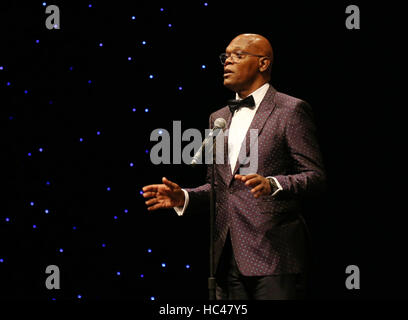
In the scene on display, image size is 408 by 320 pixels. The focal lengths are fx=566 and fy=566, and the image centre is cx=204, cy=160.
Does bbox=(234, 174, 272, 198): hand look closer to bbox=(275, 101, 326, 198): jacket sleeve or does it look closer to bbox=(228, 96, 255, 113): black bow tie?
bbox=(275, 101, 326, 198): jacket sleeve

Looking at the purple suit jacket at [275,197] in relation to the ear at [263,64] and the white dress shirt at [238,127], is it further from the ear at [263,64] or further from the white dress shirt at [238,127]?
the ear at [263,64]

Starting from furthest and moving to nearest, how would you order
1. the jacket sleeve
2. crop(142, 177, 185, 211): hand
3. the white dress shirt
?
the white dress shirt
crop(142, 177, 185, 211): hand
the jacket sleeve

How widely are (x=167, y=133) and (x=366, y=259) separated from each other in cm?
127

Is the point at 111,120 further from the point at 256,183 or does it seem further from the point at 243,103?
the point at 256,183

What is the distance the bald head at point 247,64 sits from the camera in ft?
8.41

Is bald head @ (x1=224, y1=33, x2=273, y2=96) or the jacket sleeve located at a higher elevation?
bald head @ (x1=224, y1=33, x2=273, y2=96)

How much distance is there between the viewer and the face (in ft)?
8.41

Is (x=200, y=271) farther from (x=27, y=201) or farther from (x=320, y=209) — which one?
(x=27, y=201)

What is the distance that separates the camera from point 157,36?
328 centimetres

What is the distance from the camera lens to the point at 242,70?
2.56 m

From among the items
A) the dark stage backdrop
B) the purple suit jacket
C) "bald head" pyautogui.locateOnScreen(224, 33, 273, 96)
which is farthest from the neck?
the dark stage backdrop

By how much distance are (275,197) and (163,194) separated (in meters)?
0.49

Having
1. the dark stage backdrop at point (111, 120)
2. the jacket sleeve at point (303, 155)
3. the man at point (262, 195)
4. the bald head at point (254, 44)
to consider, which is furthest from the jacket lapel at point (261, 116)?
the dark stage backdrop at point (111, 120)

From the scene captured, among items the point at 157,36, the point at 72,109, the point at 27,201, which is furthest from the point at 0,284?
the point at 157,36
